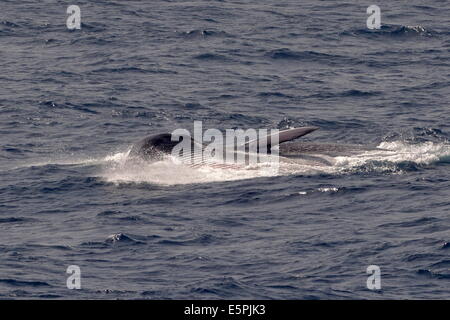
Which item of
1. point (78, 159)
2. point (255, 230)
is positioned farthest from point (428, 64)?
point (255, 230)

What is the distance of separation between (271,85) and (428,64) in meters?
9.00

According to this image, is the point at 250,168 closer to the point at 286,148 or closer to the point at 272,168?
the point at 272,168

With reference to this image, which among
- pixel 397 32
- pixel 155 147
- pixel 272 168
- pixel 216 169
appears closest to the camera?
pixel 272 168

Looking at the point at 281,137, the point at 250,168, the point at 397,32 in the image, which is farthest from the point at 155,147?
the point at 397,32

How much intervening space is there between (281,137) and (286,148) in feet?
4.66

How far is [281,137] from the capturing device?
42.9 meters

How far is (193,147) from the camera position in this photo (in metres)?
43.8

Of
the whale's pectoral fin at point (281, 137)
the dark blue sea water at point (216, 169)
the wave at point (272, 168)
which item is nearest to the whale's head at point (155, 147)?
the wave at point (272, 168)

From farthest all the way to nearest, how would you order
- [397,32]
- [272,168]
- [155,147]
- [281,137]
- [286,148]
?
[397,32] → [286,148] → [155,147] → [281,137] → [272,168]

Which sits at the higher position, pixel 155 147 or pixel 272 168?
pixel 155 147

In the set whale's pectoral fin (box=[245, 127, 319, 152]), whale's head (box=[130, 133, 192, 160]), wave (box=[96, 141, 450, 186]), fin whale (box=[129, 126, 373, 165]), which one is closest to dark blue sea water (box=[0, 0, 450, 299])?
wave (box=[96, 141, 450, 186])

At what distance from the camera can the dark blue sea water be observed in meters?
30.9

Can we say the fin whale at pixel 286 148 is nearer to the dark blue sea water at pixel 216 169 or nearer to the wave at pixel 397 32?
the dark blue sea water at pixel 216 169

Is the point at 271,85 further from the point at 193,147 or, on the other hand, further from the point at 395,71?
the point at 193,147
